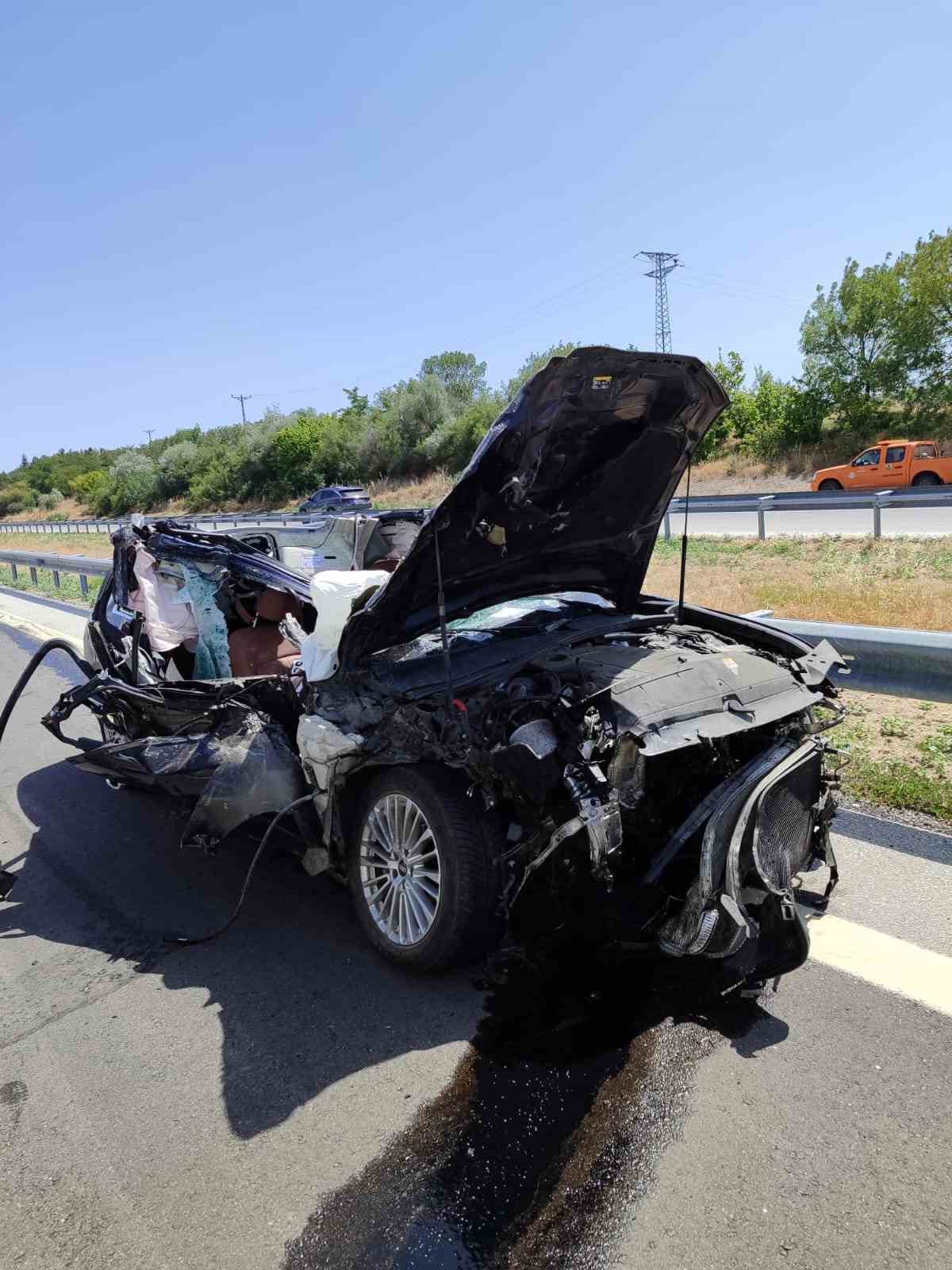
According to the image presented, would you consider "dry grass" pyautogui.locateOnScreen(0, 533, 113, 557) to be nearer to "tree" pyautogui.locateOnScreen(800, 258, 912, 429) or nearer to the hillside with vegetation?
the hillside with vegetation

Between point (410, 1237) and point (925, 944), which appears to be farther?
point (925, 944)

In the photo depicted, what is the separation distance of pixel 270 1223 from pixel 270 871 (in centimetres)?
223

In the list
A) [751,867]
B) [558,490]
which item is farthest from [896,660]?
[751,867]

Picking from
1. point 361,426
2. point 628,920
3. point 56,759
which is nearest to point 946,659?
point 628,920

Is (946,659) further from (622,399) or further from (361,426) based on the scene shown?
(361,426)

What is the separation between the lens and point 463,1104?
2.71 metres

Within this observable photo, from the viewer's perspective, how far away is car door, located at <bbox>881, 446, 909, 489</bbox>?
Result: 23172 mm

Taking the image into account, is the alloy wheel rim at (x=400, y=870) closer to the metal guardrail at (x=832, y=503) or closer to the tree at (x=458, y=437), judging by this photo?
the metal guardrail at (x=832, y=503)

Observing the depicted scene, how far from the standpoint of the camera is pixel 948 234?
35031 millimetres

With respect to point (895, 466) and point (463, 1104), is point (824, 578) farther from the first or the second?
point (895, 466)

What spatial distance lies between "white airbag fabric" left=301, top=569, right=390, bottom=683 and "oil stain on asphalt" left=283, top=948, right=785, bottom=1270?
1493 millimetres

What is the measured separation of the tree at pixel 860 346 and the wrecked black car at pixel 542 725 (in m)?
38.5

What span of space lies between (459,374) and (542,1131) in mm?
63123

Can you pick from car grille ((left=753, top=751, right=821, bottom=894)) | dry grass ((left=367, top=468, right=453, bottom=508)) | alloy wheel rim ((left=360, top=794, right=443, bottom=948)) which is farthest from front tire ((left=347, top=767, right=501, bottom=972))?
dry grass ((left=367, top=468, right=453, bottom=508))
